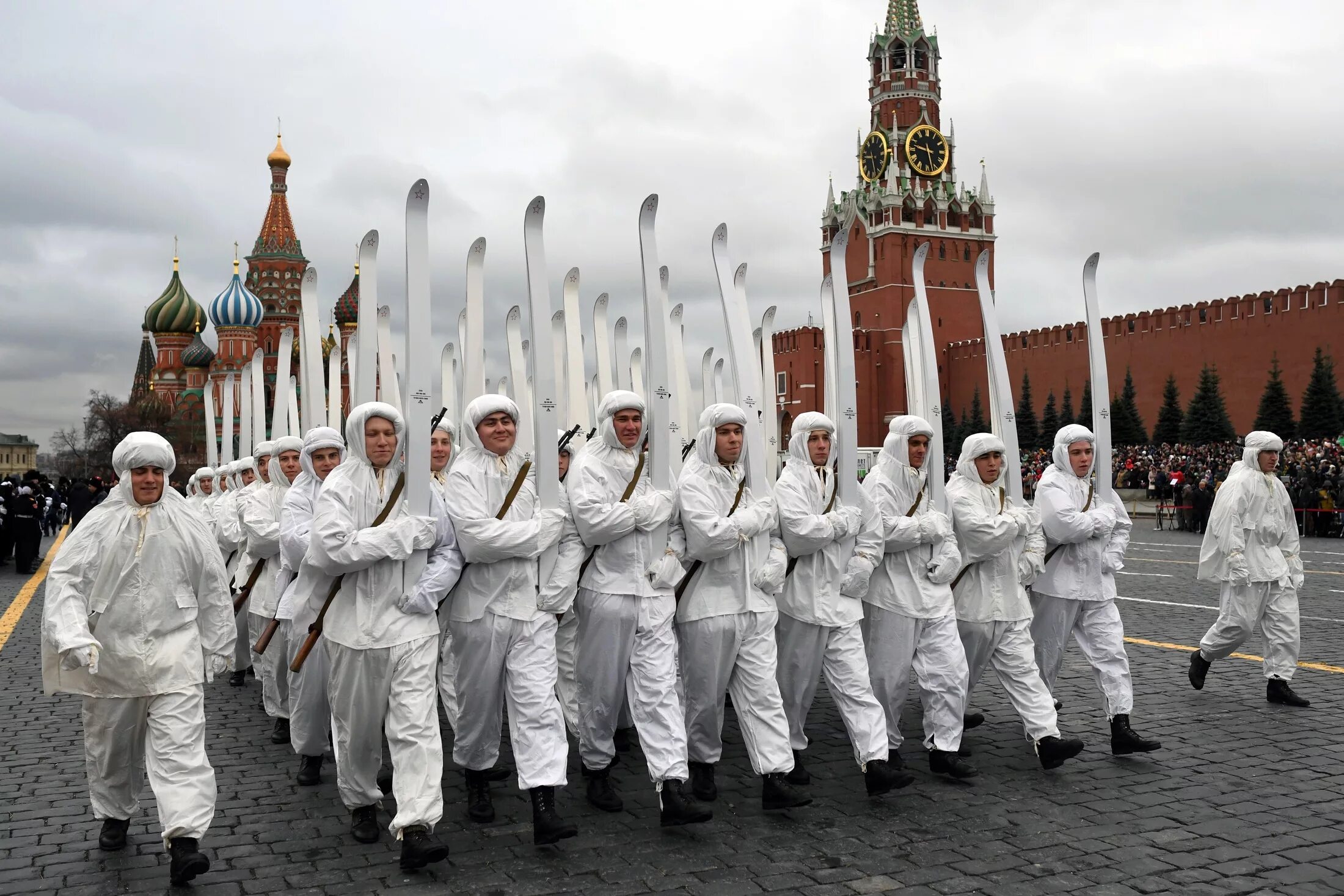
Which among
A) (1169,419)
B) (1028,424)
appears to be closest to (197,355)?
(1028,424)

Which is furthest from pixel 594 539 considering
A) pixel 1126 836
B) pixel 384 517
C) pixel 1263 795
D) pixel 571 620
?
pixel 1263 795

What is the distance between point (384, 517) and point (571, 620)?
220 cm

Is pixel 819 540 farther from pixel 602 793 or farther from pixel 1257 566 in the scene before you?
pixel 1257 566

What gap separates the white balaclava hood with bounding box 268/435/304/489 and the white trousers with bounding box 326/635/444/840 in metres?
3.41

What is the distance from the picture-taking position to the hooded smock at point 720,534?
19.6 feet

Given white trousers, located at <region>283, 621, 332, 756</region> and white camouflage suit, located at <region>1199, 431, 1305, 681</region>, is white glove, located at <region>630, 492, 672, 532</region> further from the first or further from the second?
white camouflage suit, located at <region>1199, 431, 1305, 681</region>

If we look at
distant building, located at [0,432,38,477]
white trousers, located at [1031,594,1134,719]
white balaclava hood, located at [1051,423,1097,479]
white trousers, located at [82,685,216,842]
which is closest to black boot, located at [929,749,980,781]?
white trousers, located at [1031,594,1134,719]

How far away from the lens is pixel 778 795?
568 centimetres

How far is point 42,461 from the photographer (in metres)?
148

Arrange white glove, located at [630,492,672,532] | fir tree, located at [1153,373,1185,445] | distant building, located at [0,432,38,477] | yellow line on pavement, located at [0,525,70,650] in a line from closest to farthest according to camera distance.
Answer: white glove, located at [630,492,672,532], yellow line on pavement, located at [0,525,70,650], fir tree, located at [1153,373,1185,445], distant building, located at [0,432,38,477]

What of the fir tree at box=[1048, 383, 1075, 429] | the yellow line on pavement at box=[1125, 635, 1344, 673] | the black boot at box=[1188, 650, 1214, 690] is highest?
the fir tree at box=[1048, 383, 1075, 429]

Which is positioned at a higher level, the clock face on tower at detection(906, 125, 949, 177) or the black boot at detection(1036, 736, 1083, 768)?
the clock face on tower at detection(906, 125, 949, 177)

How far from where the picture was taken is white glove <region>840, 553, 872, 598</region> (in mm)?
6375

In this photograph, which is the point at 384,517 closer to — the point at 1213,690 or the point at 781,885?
the point at 781,885
